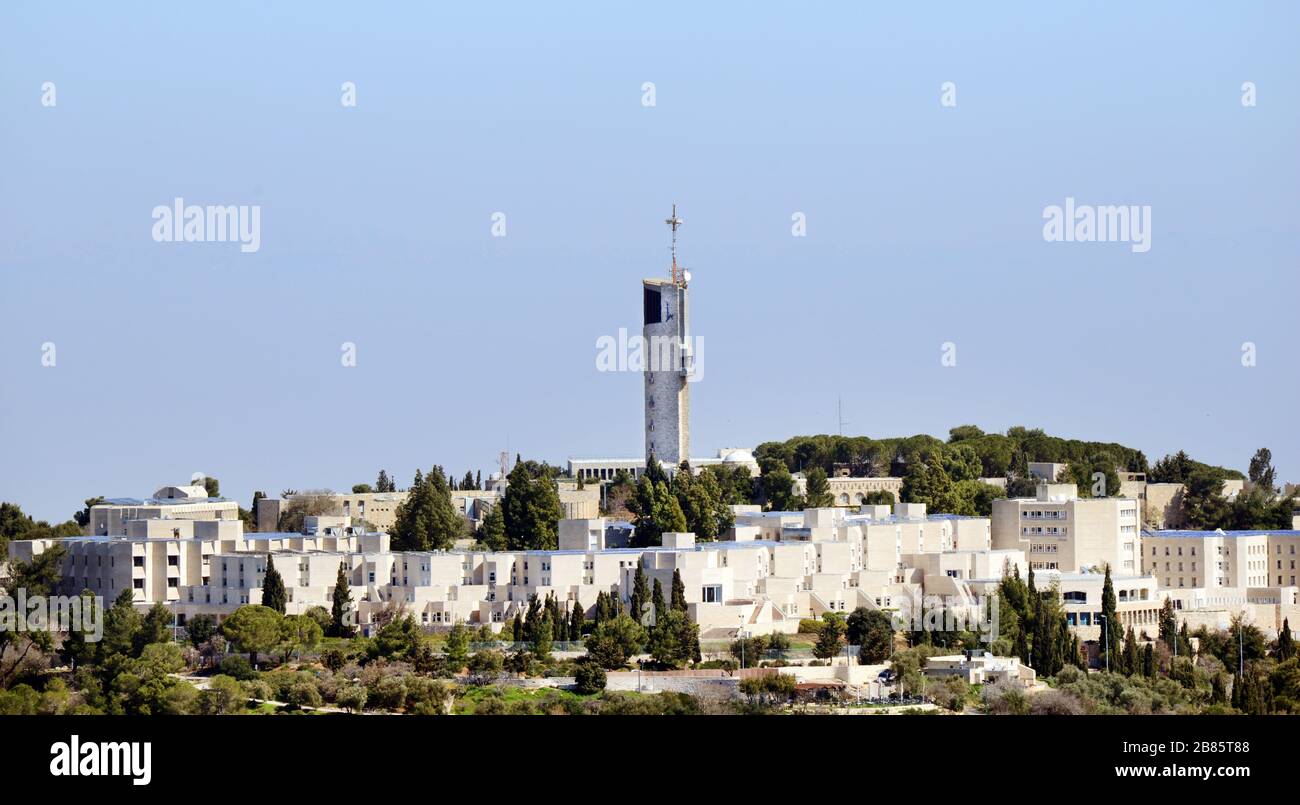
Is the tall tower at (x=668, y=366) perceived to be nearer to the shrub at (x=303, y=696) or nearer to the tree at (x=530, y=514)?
the tree at (x=530, y=514)

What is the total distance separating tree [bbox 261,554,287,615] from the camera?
6159cm

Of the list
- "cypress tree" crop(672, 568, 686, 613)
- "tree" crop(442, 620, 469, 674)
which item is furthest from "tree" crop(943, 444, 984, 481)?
"tree" crop(442, 620, 469, 674)

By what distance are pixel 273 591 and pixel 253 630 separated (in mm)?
3213

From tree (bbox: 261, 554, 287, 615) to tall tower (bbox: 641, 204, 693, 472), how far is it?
2219cm

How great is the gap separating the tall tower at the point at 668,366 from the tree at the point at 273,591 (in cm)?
2219

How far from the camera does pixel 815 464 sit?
96.1 meters

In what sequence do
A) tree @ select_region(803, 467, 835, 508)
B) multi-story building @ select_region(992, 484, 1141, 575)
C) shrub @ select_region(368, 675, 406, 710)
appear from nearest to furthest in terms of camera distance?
shrub @ select_region(368, 675, 406, 710), multi-story building @ select_region(992, 484, 1141, 575), tree @ select_region(803, 467, 835, 508)

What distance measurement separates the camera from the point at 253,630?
58.6m

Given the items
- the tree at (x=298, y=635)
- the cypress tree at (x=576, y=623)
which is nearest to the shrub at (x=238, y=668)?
the tree at (x=298, y=635)

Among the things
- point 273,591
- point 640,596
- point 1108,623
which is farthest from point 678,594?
point 1108,623

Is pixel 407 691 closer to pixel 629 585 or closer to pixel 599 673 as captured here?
pixel 599 673

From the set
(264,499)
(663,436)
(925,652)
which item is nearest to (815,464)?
(663,436)

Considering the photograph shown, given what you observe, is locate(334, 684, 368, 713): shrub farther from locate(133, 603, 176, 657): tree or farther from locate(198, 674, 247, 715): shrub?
locate(133, 603, 176, 657): tree
